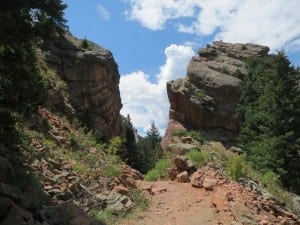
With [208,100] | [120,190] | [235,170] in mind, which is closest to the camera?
[120,190]

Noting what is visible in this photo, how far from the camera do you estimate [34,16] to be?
34.1ft

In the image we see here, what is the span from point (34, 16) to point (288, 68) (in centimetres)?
2012

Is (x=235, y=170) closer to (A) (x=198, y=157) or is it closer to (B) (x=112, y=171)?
(A) (x=198, y=157)

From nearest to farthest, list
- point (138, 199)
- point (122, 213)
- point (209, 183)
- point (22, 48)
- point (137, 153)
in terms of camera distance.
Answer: point (22, 48) → point (122, 213) → point (138, 199) → point (209, 183) → point (137, 153)

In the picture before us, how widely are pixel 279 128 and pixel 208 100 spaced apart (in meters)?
12.1

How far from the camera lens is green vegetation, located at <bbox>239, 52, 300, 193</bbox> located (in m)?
23.1

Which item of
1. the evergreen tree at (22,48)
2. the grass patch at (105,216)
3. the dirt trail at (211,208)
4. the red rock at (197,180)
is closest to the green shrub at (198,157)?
the red rock at (197,180)

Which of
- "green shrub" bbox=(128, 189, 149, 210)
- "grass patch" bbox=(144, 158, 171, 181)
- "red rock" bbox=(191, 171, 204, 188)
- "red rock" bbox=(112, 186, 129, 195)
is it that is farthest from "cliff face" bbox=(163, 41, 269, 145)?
"red rock" bbox=(112, 186, 129, 195)

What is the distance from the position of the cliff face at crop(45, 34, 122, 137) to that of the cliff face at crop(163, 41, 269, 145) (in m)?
4.92

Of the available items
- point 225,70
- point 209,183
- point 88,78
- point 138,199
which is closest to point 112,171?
point 138,199

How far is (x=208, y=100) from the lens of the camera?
120 feet

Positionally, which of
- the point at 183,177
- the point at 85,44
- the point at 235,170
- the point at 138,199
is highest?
the point at 85,44

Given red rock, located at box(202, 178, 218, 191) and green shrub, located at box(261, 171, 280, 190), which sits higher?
green shrub, located at box(261, 171, 280, 190)

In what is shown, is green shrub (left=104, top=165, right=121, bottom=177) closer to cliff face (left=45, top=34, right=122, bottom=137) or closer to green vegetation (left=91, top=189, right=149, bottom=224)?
green vegetation (left=91, top=189, right=149, bottom=224)
